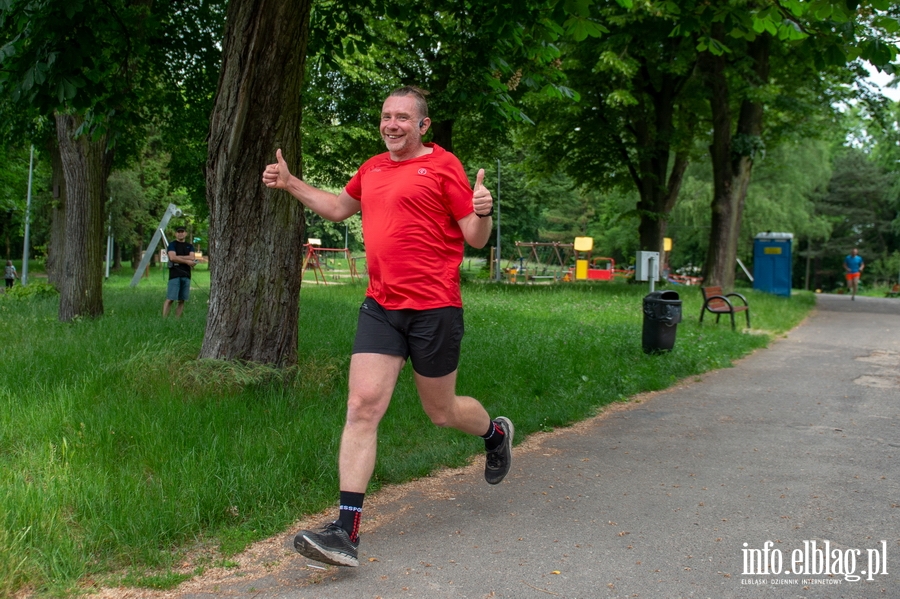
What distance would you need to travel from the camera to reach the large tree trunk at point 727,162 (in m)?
21.0

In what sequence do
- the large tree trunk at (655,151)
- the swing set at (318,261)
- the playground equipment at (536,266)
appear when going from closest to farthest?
the large tree trunk at (655,151)
the swing set at (318,261)
the playground equipment at (536,266)

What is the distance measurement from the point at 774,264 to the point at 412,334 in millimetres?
24771

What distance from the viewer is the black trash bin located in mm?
10422

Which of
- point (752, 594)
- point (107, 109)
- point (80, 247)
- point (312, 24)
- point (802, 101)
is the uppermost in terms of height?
point (802, 101)

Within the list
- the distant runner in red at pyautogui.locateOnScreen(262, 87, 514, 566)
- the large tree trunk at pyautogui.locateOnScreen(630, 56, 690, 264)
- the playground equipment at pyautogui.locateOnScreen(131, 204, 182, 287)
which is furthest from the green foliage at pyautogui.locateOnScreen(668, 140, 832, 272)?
the distant runner in red at pyautogui.locateOnScreen(262, 87, 514, 566)

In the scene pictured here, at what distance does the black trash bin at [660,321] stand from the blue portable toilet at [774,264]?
57.2 ft

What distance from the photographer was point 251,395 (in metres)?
6.48

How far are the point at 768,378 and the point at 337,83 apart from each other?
17.9m

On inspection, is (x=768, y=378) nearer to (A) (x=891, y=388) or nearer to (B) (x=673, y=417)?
(A) (x=891, y=388)

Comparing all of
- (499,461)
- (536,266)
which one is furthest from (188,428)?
(536,266)

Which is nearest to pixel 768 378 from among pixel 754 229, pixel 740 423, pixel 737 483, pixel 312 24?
pixel 740 423

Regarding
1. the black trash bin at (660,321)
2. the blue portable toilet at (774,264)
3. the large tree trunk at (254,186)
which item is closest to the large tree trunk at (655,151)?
the blue portable toilet at (774,264)

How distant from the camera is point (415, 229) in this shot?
13.2 ft

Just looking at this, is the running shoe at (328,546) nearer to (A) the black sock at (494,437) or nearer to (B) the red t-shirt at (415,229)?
(B) the red t-shirt at (415,229)
